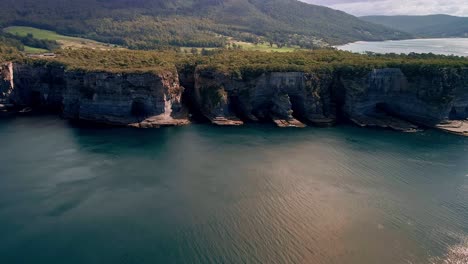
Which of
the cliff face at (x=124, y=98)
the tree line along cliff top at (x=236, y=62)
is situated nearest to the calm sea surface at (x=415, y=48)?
the tree line along cliff top at (x=236, y=62)

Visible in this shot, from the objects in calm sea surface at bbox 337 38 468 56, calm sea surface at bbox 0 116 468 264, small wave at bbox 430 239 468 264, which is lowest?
small wave at bbox 430 239 468 264

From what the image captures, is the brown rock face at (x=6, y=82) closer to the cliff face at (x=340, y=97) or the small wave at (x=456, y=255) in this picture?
the cliff face at (x=340, y=97)

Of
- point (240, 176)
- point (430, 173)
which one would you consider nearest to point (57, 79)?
point (240, 176)

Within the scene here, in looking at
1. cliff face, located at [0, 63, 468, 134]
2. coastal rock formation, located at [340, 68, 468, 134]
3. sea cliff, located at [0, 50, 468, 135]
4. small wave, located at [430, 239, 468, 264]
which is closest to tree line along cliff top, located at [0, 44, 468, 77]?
sea cliff, located at [0, 50, 468, 135]

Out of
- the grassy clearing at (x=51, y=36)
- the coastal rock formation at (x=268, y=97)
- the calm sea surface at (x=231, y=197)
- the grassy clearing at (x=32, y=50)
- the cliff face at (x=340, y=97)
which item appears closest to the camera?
the calm sea surface at (x=231, y=197)

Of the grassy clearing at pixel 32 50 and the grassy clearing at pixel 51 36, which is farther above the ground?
the grassy clearing at pixel 51 36

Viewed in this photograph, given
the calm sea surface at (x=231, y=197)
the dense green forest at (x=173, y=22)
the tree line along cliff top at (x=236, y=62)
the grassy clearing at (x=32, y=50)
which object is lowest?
the calm sea surface at (x=231, y=197)

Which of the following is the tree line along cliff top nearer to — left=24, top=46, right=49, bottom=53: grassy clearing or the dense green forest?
left=24, top=46, right=49, bottom=53: grassy clearing
